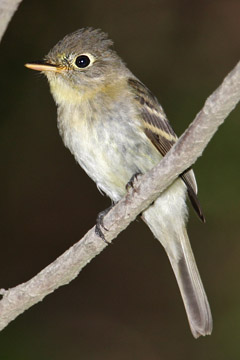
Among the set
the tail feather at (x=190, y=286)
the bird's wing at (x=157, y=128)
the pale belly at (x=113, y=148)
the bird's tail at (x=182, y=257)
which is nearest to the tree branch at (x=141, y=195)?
the pale belly at (x=113, y=148)

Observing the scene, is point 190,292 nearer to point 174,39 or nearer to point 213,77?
point 213,77

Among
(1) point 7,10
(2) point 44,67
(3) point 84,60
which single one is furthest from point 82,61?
(1) point 7,10

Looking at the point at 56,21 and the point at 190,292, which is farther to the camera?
the point at 56,21

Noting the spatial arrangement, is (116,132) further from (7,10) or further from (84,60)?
(7,10)

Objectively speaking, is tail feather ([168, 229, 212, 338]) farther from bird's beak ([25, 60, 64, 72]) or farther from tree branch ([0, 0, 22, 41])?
tree branch ([0, 0, 22, 41])

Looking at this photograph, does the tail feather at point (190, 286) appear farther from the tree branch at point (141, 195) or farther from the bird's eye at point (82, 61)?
the bird's eye at point (82, 61)

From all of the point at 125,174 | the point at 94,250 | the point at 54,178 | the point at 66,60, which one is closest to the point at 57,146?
the point at 54,178

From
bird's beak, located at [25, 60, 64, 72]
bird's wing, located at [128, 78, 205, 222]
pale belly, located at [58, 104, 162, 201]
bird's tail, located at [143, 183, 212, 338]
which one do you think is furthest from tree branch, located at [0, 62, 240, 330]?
bird's beak, located at [25, 60, 64, 72]
